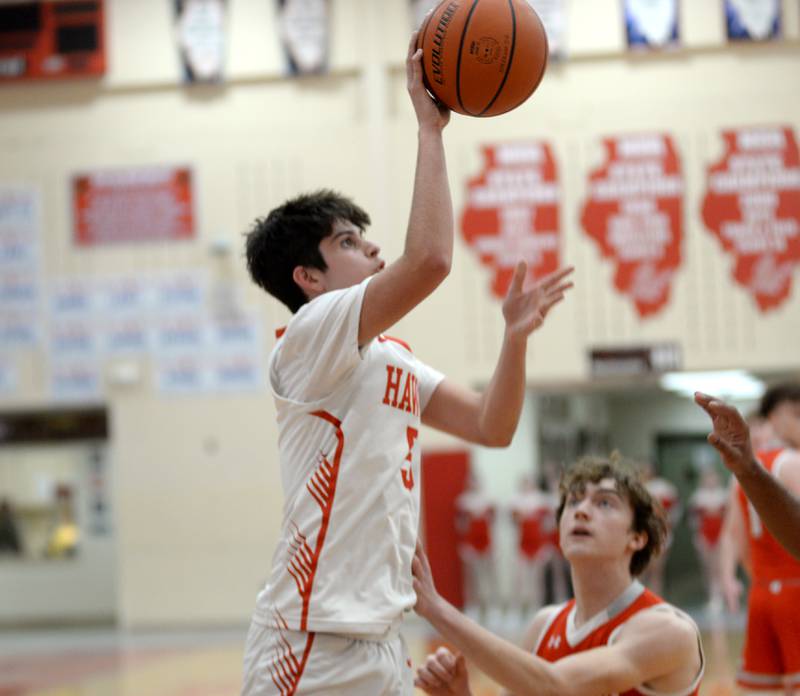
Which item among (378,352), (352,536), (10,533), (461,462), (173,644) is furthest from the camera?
(10,533)

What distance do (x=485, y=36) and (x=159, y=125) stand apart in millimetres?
11733

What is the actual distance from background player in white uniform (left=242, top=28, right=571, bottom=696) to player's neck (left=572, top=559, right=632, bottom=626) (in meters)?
0.54

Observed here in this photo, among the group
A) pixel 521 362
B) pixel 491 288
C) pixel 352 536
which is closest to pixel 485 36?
pixel 521 362

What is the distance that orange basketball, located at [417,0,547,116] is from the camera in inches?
107

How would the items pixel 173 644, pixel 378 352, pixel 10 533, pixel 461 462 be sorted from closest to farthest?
pixel 378 352, pixel 173 644, pixel 461 462, pixel 10 533

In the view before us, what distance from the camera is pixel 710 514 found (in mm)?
13070

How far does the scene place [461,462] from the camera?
1334 cm

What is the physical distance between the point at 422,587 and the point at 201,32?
1216 cm

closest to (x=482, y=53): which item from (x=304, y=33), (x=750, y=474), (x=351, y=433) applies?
(x=351, y=433)

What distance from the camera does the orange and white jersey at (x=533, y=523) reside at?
12859mm

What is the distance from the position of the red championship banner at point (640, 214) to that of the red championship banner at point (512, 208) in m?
0.46

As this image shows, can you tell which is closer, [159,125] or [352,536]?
[352,536]

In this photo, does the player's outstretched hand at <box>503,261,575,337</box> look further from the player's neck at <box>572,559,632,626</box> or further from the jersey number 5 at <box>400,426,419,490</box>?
the player's neck at <box>572,559,632,626</box>

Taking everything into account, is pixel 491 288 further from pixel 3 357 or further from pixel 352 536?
pixel 352 536
